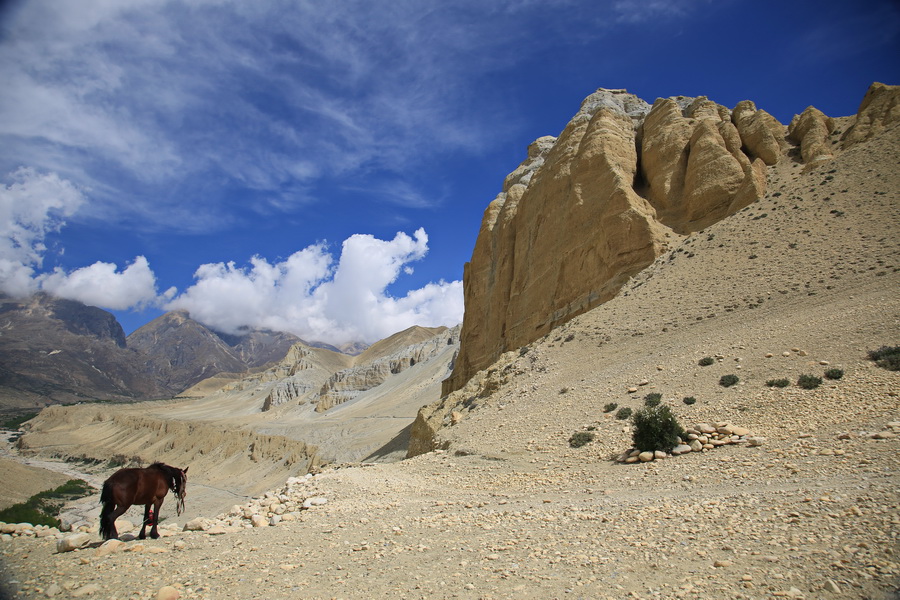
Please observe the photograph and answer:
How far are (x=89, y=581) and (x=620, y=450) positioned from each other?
10.9 metres

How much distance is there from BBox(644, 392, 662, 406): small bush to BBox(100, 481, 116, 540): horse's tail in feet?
43.9

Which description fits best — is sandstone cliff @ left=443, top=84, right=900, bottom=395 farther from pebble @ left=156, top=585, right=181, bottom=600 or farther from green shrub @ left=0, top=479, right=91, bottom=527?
green shrub @ left=0, top=479, right=91, bottom=527

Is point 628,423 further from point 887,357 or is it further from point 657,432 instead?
point 887,357

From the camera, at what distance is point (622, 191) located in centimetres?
2817

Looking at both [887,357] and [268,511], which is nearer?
[268,511]

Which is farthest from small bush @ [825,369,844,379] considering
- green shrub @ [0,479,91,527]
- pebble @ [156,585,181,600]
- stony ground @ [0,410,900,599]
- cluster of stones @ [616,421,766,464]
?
green shrub @ [0,479,91,527]

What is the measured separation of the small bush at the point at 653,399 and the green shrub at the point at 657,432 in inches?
106

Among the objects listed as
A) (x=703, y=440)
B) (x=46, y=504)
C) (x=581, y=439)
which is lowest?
(x=46, y=504)

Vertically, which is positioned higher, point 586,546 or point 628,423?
point 628,423

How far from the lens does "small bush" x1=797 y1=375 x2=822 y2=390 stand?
11.6 metres

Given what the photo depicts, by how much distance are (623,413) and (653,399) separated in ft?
3.97

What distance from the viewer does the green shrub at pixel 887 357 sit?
11.2 meters

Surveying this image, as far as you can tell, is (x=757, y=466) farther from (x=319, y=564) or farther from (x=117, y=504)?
(x=117, y=504)

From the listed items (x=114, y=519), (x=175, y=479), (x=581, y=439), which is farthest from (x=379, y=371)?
(x=114, y=519)
